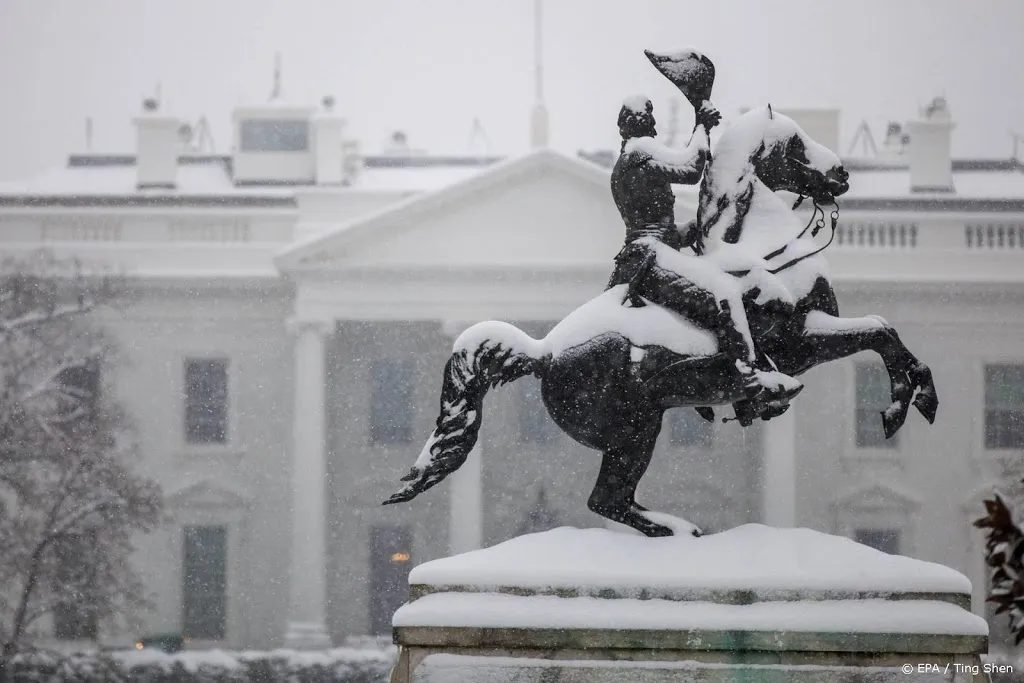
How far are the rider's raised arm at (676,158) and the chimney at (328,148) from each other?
3165cm

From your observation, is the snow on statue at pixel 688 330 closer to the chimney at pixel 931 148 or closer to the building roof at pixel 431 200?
the building roof at pixel 431 200

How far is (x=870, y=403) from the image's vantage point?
33562 mm

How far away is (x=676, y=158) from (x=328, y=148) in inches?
1257

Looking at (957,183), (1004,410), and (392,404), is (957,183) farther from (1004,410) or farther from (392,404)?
(392,404)

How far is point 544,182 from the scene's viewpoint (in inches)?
1308

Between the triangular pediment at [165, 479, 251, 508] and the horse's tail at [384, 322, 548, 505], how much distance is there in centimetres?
2785

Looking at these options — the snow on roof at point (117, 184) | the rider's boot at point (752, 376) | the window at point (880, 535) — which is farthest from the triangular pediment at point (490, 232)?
the rider's boot at point (752, 376)

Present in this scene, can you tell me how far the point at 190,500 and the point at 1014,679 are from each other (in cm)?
1831

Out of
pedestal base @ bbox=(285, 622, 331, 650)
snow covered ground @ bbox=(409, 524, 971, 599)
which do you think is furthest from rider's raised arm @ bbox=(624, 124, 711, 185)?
pedestal base @ bbox=(285, 622, 331, 650)

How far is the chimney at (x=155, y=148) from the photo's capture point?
1465 inches

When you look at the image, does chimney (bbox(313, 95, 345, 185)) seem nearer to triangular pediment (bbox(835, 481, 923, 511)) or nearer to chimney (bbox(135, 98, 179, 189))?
chimney (bbox(135, 98, 179, 189))

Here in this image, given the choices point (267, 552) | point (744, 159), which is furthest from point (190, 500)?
point (744, 159)

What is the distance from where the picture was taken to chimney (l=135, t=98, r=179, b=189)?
37.2m

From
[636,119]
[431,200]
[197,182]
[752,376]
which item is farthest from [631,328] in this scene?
[197,182]
